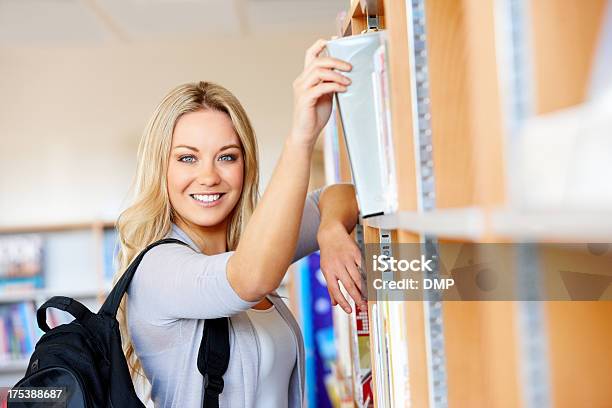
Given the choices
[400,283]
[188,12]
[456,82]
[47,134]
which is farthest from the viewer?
[47,134]

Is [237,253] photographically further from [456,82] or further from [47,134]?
[47,134]

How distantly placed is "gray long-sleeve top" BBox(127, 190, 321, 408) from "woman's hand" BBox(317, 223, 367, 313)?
7.0 inches

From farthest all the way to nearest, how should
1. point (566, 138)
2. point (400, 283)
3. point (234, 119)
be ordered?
point (234, 119) → point (400, 283) → point (566, 138)

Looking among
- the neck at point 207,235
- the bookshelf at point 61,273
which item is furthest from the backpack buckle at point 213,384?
the bookshelf at point 61,273

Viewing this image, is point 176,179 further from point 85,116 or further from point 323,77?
point 85,116

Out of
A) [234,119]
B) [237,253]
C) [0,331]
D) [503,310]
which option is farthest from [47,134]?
[503,310]

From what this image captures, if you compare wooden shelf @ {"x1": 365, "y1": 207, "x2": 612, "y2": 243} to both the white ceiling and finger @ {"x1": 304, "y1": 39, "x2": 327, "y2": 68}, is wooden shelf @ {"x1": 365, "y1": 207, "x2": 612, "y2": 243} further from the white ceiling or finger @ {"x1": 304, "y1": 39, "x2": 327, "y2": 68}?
the white ceiling

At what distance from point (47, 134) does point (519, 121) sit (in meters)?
4.52

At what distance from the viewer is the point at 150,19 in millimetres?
4102

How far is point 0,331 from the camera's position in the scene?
4266 mm

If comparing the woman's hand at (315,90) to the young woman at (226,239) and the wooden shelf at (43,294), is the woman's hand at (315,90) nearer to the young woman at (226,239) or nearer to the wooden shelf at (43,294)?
the young woman at (226,239)

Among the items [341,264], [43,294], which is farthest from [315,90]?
[43,294]

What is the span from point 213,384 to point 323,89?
588 mm

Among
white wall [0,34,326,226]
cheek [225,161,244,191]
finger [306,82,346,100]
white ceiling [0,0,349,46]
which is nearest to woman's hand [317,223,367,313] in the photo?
cheek [225,161,244,191]
